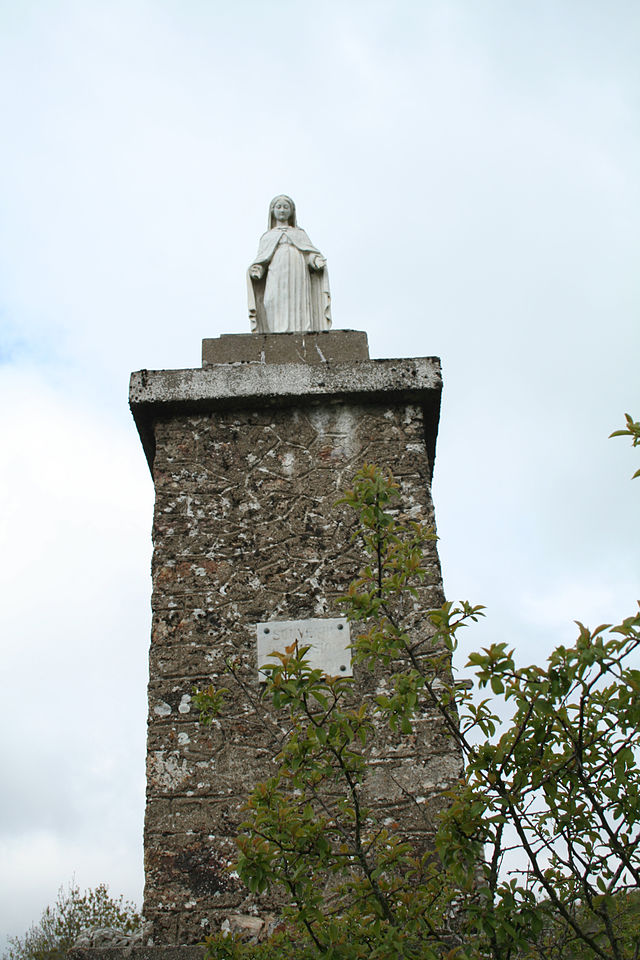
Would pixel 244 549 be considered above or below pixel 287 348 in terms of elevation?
below

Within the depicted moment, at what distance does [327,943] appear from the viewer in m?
2.55

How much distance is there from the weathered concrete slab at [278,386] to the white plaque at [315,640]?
3.95 ft

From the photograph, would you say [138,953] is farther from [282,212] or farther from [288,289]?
[282,212]

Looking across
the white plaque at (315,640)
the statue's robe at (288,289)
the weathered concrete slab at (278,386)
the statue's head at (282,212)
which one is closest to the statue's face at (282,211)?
the statue's head at (282,212)

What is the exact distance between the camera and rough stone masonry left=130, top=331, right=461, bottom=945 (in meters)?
3.77

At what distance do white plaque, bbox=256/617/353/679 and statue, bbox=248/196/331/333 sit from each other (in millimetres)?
1988

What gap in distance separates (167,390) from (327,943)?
2935 millimetres

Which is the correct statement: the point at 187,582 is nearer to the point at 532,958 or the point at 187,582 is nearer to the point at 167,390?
the point at 167,390

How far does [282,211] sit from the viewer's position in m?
6.34

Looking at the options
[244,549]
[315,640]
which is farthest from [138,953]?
[244,549]

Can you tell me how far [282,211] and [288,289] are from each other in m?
0.89

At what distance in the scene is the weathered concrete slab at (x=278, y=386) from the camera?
188 inches

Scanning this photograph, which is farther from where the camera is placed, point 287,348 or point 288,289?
point 288,289

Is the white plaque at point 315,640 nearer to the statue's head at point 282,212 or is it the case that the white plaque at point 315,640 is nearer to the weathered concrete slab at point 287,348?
the weathered concrete slab at point 287,348
